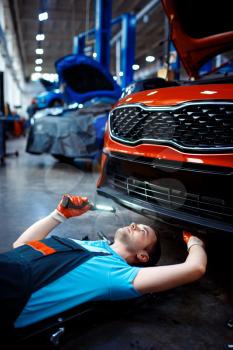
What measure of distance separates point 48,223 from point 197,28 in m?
2.34

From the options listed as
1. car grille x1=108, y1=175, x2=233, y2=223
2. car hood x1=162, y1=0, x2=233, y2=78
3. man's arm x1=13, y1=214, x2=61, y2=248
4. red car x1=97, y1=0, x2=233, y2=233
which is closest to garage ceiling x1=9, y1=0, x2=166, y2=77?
car hood x1=162, y1=0, x2=233, y2=78

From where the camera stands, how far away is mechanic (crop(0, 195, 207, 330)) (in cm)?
128

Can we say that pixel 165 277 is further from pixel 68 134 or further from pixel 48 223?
pixel 68 134

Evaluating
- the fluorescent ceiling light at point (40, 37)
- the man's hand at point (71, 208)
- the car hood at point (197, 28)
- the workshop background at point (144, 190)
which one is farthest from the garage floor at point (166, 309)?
the fluorescent ceiling light at point (40, 37)

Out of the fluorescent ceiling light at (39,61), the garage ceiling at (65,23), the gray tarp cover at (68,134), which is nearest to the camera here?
the gray tarp cover at (68,134)

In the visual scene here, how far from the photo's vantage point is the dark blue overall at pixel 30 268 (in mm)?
1250

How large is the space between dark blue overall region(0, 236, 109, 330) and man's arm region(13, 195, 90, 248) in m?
0.24

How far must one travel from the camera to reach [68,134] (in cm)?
550

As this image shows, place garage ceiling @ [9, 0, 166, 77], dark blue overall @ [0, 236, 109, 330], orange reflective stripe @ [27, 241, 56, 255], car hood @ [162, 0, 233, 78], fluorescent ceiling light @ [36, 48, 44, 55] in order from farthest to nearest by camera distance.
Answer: fluorescent ceiling light @ [36, 48, 44, 55] < garage ceiling @ [9, 0, 166, 77] < car hood @ [162, 0, 233, 78] < orange reflective stripe @ [27, 241, 56, 255] < dark blue overall @ [0, 236, 109, 330]

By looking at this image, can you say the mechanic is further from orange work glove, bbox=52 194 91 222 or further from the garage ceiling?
the garage ceiling

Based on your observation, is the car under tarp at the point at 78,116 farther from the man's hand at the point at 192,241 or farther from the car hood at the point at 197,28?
the man's hand at the point at 192,241

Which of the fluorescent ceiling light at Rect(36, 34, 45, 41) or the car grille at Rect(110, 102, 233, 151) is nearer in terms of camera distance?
the car grille at Rect(110, 102, 233, 151)

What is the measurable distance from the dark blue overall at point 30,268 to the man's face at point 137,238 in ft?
0.62

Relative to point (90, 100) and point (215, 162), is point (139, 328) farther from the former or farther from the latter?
point (90, 100)
